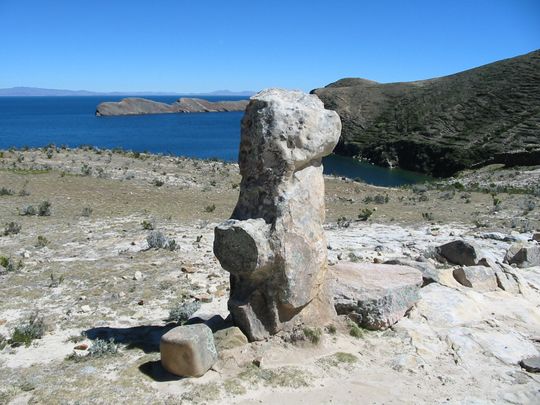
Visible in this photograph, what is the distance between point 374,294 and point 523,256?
17.9 ft

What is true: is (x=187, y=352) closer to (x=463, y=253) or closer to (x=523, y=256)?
(x=463, y=253)

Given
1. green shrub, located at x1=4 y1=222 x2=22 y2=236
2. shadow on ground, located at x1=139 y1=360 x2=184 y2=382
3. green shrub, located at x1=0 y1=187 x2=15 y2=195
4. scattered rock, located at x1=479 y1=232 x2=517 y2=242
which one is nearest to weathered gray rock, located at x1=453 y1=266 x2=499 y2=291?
scattered rock, located at x1=479 y1=232 x2=517 y2=242

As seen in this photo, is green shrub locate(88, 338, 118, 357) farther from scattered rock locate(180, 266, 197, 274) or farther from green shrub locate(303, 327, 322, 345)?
scattered rock locate(180, 266, 197, 274)

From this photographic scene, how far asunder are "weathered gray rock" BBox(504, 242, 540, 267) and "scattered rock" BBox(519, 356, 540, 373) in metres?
4.66

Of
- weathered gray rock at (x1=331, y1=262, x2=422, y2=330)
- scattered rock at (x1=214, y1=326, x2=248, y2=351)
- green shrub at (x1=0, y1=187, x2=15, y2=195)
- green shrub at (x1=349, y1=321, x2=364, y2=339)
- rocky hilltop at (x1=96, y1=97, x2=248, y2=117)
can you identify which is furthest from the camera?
rocky hilltop at (x1=96, y1=97, x2=248, y2=117)

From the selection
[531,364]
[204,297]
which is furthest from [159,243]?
[531,364]

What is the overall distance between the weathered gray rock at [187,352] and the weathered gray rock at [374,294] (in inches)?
92.5

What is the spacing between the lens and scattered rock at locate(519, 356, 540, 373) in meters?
7.21

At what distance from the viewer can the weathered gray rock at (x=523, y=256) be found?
11695 millimetres

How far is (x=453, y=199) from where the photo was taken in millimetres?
23156

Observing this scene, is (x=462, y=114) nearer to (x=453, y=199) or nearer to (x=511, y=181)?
(x=511, y=181)

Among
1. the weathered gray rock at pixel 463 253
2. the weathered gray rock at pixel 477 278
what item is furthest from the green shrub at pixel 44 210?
the weathered gray rock at pixel 477 278

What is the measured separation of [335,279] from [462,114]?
66337 millimetres

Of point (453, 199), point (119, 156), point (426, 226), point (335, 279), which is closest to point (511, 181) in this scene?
point (453, 199)
